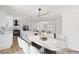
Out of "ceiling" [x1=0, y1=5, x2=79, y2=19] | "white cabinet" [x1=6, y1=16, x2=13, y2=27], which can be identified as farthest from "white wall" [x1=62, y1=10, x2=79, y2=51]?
"white cabinet" [x1=6, y1=16, x2=13, y2=27]

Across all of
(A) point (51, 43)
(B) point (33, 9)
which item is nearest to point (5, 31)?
(B) point (33, 9)

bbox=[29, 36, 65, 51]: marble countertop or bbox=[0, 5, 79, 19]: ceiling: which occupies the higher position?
bbox=[0, 5, 79, 19]: ceiling

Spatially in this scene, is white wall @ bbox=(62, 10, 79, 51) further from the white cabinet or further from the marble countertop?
the white cabinet

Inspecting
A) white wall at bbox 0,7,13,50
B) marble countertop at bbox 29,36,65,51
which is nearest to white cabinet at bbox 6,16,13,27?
white wall at bbox 0,7,13,50

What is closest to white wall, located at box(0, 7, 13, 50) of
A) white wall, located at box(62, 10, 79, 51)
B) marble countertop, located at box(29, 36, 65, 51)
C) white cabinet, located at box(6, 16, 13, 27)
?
white cabinet, located at box(6, 16, 13, 27)

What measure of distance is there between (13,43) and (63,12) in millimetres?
981

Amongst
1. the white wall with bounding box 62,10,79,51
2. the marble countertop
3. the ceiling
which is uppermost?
the ceiling

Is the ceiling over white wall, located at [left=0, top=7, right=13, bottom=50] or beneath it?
over

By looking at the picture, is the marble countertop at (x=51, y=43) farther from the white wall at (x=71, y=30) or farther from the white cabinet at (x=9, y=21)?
the white cabinet at (x=9, y=21)

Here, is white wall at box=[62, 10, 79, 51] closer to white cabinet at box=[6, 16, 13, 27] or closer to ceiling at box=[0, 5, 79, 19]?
ceiling at box=[0, 5, 79, 19]

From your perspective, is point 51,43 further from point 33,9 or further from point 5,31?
point 5,31
